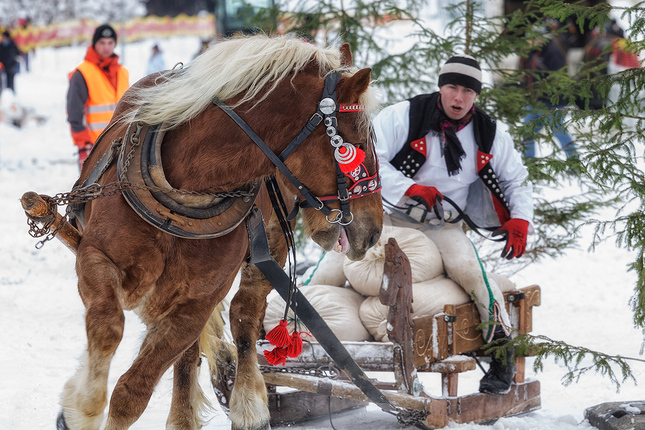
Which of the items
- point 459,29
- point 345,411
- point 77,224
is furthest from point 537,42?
point 77,224

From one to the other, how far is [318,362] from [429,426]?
65 cm

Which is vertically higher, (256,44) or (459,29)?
(459,29)

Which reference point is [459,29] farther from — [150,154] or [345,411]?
[150,154]

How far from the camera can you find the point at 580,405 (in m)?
4.30

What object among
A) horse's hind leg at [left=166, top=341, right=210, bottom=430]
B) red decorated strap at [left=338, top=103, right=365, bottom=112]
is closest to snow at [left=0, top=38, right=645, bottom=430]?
horse's hind leg at [left=166, top=341, right=210, bottom=430]

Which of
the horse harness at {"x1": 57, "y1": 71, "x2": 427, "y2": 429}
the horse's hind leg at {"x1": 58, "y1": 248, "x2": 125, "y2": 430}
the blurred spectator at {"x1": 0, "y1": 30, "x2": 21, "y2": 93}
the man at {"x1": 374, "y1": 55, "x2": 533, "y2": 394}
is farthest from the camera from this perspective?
the blurred spectator at {"x1": 0, "y1": 30, "x2": 21, "y2": 93}

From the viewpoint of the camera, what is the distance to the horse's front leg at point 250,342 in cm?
341

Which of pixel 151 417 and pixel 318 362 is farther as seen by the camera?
pixel 151 417

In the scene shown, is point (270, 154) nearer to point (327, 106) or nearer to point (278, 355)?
point (327, 106)

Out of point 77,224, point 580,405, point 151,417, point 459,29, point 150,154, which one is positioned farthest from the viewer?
point 459,29

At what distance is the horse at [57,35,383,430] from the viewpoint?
2473 millimetres

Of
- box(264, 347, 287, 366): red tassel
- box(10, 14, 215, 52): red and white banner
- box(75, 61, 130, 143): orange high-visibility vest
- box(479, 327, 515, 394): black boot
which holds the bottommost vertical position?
box(479, 327, 515, 394): black boot

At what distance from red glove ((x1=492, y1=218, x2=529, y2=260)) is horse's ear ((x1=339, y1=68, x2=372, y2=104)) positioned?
5.60 feet

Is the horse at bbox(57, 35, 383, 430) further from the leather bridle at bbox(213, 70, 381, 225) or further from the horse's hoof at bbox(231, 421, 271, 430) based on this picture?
the horse's hoof at bbox(231, 421, 271, 430)
